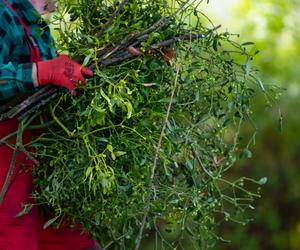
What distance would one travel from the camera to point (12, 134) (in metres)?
2.62

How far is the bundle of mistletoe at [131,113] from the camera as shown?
2.55 m

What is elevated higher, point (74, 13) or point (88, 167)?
point (74, 13)

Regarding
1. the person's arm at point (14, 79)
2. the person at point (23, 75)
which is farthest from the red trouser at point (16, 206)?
the person's arm at point (14, 79)

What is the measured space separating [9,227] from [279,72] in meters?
3.43

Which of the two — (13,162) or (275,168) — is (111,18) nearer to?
(13,162)

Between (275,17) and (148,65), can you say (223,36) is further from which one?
(275,17)

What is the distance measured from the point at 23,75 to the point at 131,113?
0.37 m

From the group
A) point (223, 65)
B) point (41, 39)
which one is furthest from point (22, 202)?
point (223, 65)

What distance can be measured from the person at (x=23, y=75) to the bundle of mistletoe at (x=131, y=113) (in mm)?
56

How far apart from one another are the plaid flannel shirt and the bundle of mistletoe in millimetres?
115

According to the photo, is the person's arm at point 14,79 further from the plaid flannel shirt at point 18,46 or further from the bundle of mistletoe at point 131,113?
the bundle of mistletoe at point 131,113

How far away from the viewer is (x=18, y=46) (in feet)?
8.89

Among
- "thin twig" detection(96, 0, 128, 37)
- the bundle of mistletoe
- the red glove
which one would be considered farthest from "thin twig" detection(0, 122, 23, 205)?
"thin twig" detection(96, 0, 128, 37)

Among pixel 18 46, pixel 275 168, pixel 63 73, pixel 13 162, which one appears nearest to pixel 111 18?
pixel 63 73
